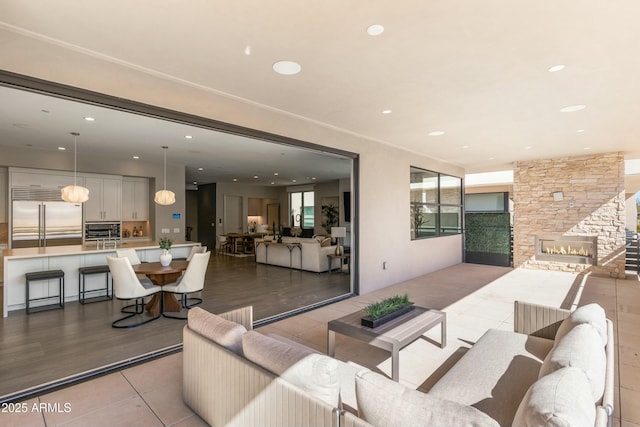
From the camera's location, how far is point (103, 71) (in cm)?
285

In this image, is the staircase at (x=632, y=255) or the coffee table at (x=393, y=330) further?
the staircase at (x=632, y=255)

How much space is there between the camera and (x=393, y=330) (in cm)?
285

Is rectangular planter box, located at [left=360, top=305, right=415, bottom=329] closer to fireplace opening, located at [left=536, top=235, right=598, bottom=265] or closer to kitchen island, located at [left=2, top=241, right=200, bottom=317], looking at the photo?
kitchen island, located at [left=2, top=241, right=200, bottom=317]

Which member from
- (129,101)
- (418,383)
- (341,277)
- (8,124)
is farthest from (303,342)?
(8,124)

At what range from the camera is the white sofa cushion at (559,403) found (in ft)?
3.49

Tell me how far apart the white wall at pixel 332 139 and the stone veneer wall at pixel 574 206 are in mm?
1676

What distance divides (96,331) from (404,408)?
4104 mm

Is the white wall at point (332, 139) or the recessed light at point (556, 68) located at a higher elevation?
the recessed light at point (556, 68)

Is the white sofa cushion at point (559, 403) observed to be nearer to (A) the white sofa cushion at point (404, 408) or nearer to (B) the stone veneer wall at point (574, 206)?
(A) the white sofa cushion at point (404, 408)

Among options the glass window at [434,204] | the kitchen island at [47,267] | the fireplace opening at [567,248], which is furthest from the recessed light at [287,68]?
the fireplace opening at [567,248]

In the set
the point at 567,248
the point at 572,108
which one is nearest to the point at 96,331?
the point at 572,108

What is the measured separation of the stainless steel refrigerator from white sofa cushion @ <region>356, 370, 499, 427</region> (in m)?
8.29

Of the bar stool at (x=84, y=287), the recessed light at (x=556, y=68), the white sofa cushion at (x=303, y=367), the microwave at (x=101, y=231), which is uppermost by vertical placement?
the recessed light at (x=556, y=68)

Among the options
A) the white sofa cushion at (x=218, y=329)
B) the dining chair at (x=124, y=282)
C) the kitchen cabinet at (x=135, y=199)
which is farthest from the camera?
the kitchen cabinet at (x=135, y=199)
